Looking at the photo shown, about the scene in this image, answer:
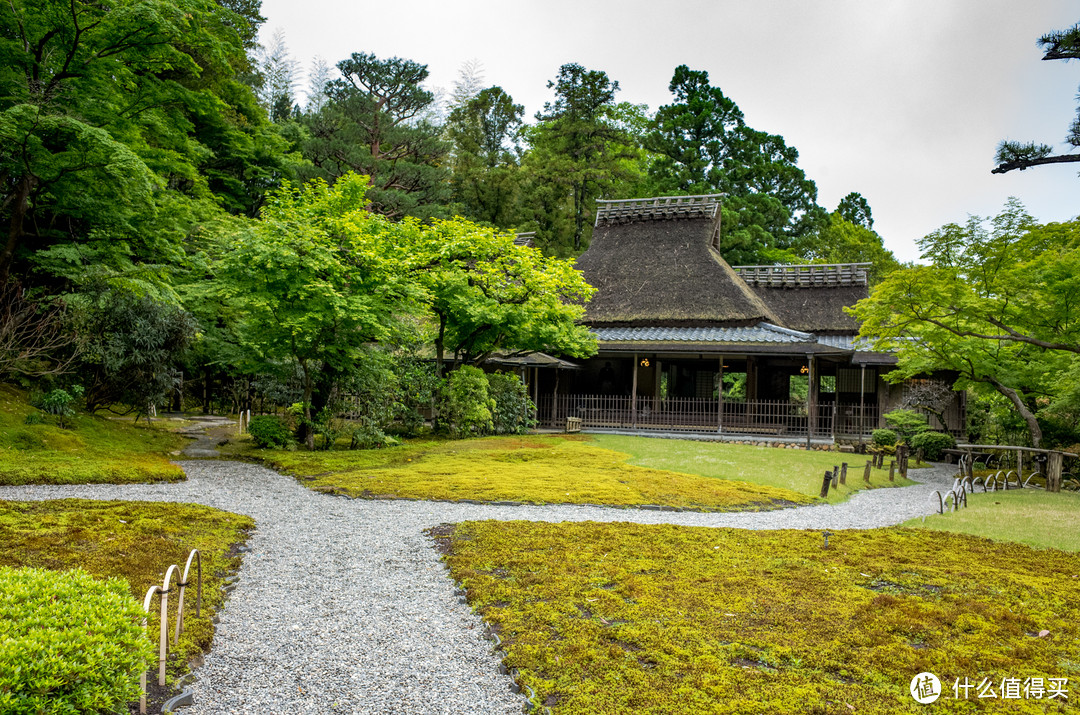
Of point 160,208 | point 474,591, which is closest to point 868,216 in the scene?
point 160,208

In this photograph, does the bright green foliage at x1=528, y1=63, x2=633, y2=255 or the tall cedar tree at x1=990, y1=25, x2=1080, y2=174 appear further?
the bright green foliage at x1=528, y1=63, x2=633, y2=255

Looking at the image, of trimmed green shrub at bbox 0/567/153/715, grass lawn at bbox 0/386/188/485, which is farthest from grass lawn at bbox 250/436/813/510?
trimmed green shrub at bbox 0/567/153/715

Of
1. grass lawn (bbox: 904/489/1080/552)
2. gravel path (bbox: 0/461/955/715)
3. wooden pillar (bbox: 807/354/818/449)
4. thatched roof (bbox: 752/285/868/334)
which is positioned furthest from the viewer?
thatched roof (bbox: 752/285/868/334)

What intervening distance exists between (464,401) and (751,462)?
6863mm

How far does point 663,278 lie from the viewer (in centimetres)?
2342

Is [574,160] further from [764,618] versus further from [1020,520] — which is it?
[764,618]

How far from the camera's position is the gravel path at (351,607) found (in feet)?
10.5

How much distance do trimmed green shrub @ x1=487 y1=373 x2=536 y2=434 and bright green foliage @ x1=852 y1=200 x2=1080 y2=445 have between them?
896 centimetres

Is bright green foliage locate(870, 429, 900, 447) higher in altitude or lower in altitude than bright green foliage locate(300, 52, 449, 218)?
lower

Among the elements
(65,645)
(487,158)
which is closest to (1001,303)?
(65,645)

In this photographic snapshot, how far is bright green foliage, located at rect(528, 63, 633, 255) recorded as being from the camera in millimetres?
30531

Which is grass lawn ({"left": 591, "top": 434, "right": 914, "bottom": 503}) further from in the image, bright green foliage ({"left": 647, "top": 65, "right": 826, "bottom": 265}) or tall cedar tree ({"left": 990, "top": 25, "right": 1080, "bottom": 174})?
bright green foliage ({"left": 647, "top": 65, "right": 826, "bottom": 265})

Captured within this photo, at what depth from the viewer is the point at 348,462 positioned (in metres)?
11.4

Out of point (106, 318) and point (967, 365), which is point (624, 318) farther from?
point (106, 318)
